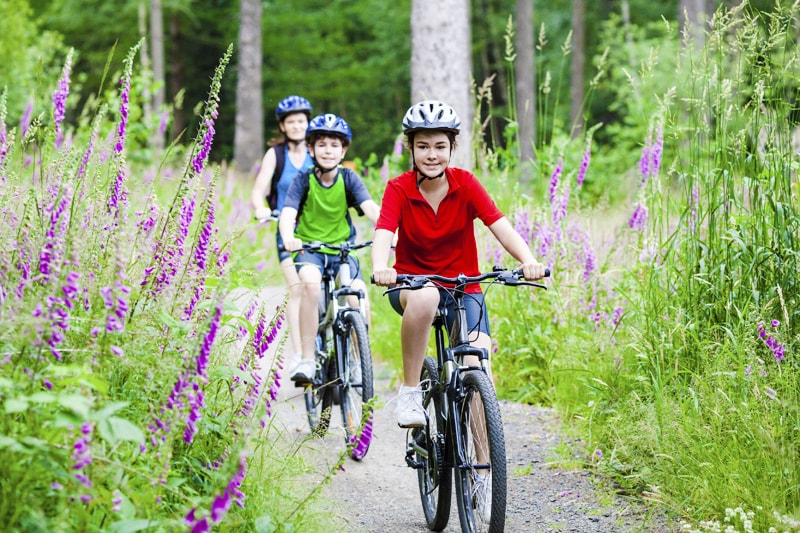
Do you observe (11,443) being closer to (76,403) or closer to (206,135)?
(76,403)

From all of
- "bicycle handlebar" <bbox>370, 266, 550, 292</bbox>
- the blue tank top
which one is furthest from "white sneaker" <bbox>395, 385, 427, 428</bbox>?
the blue tank top

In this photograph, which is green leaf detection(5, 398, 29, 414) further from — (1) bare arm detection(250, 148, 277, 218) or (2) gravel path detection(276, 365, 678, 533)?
(1) bare arm detection(250, 148, 277, 218)

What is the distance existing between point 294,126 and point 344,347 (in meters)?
1.89

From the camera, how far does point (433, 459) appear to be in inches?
169

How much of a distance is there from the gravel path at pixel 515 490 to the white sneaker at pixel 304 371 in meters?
0.34

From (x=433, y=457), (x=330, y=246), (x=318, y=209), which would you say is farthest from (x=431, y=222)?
(x=318, y=209)

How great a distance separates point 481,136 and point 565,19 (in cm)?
3124

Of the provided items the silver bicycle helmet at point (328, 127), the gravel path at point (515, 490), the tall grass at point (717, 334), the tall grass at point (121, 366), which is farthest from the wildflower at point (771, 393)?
the silver bicycle helmet at point (328, 127)

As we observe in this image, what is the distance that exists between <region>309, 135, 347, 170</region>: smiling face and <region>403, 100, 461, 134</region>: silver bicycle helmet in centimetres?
175

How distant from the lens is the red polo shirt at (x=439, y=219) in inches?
174

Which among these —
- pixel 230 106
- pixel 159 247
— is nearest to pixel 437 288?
pixel 159 247

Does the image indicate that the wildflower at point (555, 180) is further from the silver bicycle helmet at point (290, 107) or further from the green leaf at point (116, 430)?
the green leaf at point (116, 430)

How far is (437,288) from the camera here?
13.6 feet

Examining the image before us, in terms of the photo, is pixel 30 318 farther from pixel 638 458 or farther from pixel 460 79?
pixel 460 79
